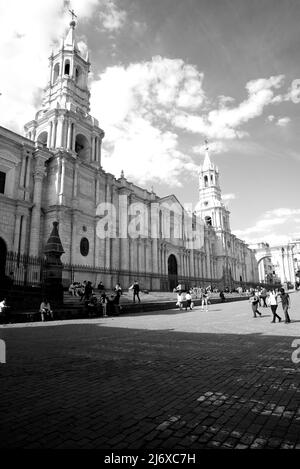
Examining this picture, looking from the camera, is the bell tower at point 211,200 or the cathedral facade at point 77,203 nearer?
the cathedral facade at point 77,203

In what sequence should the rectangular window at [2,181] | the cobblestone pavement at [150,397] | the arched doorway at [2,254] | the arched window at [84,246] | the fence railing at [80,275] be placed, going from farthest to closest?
the arched window at [84,246], the rectangular window at [2,181], the arched doorway at [2,254], the fence railing at [80,275], the cobblestone pavement at [150,397]

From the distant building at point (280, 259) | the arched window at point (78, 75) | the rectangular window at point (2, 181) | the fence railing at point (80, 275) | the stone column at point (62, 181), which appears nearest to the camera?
the fence railing at point (80, 275)

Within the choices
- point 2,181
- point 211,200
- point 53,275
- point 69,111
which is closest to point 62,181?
point 2,181

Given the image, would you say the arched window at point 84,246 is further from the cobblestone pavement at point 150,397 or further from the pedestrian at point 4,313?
the cobblestone pavement at point 150,397

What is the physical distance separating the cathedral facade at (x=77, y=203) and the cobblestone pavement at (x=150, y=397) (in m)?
16.1

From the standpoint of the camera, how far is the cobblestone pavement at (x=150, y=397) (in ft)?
8.80

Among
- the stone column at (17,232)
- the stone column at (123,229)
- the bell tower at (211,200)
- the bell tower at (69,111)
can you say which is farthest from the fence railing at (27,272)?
the bell tower at (211,200)

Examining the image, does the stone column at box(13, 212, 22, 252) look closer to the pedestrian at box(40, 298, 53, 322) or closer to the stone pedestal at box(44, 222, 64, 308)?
the stone pedestal at box(44, 222, 64, 308)

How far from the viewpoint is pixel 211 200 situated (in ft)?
225

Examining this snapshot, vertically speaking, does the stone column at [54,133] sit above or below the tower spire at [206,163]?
below

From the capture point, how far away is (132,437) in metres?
2.67

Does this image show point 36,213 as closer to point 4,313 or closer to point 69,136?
point 69,136

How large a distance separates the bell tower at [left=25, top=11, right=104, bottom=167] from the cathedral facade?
0.36 feet

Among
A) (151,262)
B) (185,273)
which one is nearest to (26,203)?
(151,262)
